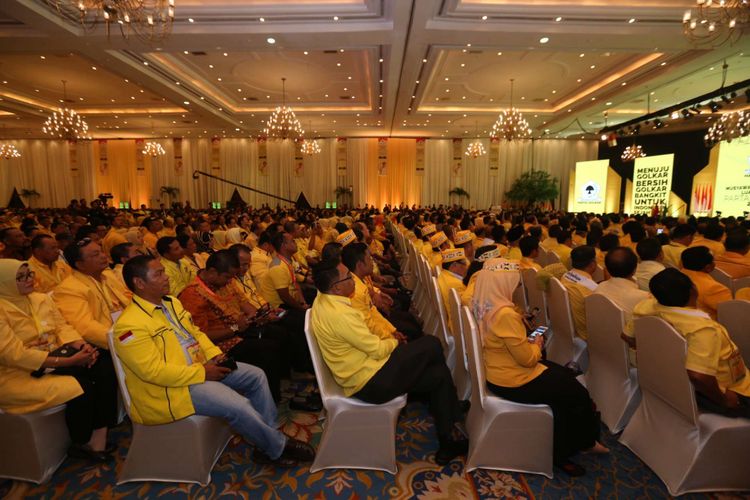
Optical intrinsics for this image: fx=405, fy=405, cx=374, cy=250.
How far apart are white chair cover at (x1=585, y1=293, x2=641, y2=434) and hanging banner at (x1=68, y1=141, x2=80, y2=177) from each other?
28.7m

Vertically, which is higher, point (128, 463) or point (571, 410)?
Answer: point (571, 410)

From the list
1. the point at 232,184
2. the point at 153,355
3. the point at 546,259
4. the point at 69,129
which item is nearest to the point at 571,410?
the point at 153,355

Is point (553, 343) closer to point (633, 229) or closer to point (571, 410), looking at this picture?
point (571, 410)

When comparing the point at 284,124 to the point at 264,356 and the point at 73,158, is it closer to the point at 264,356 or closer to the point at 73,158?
the point at 264,356

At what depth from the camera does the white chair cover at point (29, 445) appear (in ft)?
7.75

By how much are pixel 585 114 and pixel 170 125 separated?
1814cm

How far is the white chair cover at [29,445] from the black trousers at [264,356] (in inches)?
45.8

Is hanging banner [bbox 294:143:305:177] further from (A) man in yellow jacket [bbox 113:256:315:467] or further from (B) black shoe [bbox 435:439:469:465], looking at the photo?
(B) black shoe [bbox 435:439:469:465]

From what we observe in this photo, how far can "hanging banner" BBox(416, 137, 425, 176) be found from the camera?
22531 mm

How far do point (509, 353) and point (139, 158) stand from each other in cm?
2600

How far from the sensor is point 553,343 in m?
3.80

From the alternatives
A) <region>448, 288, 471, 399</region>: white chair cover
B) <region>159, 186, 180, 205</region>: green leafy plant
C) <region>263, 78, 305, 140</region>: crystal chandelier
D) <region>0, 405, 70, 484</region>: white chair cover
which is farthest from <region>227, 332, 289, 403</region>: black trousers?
<region>159, 186, 180, 205</region>: green leafy plant

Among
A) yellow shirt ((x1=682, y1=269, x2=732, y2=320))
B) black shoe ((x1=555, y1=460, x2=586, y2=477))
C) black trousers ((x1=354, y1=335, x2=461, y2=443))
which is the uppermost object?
yellow shirt ((x1=682, y1=269, x2=732, y2=320))

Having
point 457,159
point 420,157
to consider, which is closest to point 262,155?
point 420,157
